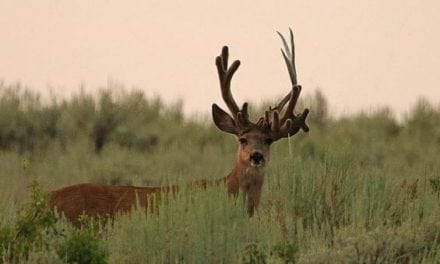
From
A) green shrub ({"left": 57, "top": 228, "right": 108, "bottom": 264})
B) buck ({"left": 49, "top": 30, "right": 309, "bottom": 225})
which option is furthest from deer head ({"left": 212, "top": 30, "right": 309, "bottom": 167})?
green shrub ({"left": 57, "top": 228, "right": 108, "bottom": 264})

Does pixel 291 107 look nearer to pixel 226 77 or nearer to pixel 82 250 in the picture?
pixel 226 77

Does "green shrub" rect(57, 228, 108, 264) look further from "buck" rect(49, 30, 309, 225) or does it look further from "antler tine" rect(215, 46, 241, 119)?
"antler tine" rect(215, 46, 241, 119)

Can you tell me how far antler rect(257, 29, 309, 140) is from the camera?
60.9 ft

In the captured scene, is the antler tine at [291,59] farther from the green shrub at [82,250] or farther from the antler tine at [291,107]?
the green shrub at [82,250]

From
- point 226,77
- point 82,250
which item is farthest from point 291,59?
point 82,250

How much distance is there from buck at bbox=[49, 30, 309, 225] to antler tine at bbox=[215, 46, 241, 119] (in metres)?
0.02

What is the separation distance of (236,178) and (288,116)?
1.28 m

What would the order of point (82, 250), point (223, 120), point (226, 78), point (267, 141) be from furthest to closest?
point (226, 78), point (223, 120), point (267, 141), point (82, 250)

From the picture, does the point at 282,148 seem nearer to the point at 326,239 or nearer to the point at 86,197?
the point at 86,197

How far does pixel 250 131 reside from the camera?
1850 centimetres

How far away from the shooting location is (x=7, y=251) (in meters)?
14.3

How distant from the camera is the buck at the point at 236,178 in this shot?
1769 cm

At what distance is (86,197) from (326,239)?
125 inches

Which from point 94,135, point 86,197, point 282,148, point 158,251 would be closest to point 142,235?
point 158,251
